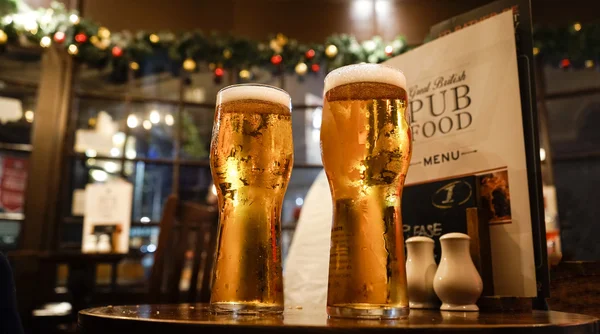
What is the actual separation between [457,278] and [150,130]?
3735 mm

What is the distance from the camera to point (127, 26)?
418cm

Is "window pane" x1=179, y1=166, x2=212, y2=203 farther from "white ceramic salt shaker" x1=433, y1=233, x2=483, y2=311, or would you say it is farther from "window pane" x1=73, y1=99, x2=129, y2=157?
"white ceramic salt shaker" x1=433, y1=233, x2=483, y2=311

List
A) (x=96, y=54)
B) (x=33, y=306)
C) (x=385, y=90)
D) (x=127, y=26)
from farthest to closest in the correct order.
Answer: (x=127, y=26) < (x=96, y=54) < (x=33, y=306) < (x=385, y=90)

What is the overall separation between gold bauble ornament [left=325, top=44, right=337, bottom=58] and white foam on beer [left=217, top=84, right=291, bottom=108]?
3.50 metres

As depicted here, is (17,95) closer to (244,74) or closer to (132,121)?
(132,121)

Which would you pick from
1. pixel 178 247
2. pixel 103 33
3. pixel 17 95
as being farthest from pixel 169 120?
pixel 178 247

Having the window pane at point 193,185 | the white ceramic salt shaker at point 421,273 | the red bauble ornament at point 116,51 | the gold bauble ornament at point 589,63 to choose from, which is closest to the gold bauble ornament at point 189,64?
the red bauble ornament at point 116,51

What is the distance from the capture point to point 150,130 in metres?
4.11

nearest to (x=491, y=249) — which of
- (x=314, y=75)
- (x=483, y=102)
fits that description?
(x=483, y=102)

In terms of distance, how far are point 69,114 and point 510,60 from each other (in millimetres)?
3793

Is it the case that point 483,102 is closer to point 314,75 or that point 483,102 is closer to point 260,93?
point 260,93

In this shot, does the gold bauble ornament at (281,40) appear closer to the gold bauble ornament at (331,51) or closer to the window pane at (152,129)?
the gold bauble ornament at (331,51)

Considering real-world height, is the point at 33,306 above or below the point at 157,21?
below

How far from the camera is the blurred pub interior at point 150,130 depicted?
3.72 m
